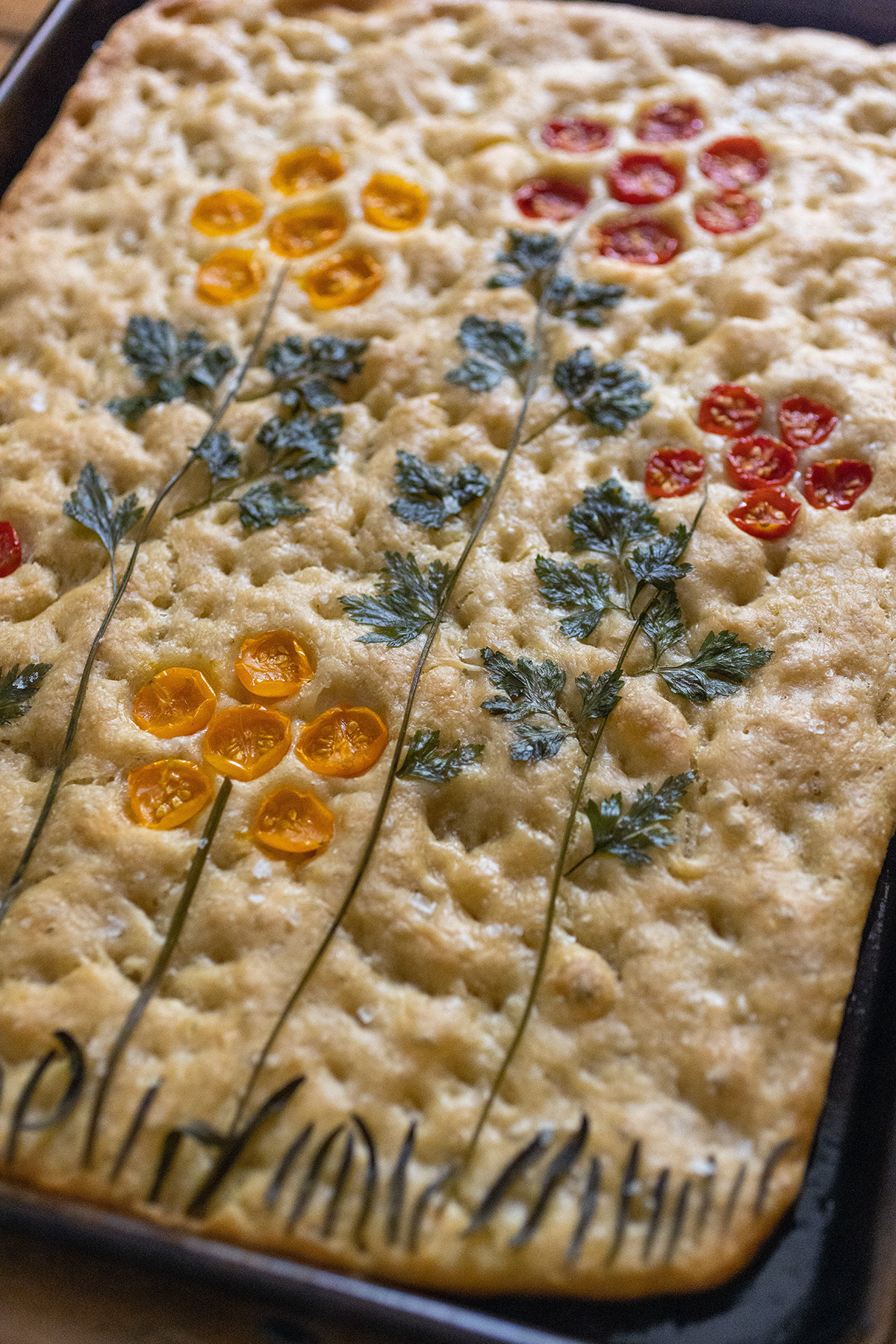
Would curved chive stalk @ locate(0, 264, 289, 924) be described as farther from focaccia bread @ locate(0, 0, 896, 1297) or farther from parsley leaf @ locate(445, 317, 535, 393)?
parsley leaf @ locate(445, 317, 535, 393)

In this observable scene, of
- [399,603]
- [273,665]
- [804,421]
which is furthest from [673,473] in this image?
[273,665]

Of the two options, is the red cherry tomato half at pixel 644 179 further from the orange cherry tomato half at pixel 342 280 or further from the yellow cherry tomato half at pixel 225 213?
the yellow cherry tomato half at pixel 225 213

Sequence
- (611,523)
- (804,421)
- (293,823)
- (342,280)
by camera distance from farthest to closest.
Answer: (342,280) < (804,421) < (611,523) < (293,823)

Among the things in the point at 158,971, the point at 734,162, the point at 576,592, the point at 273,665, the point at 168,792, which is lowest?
the point at 158,971

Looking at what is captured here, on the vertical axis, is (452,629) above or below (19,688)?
above

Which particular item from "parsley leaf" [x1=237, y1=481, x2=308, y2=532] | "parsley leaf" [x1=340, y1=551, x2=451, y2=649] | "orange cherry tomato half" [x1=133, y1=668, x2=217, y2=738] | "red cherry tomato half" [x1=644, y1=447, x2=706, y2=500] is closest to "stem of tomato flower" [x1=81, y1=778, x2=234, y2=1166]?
"orange cherry tomato half" [x1=133, y1=668, x2=217, y2=738]

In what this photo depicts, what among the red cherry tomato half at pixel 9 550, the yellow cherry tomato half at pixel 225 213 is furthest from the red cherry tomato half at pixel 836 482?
the red cherry tomato half at pixel 9 550

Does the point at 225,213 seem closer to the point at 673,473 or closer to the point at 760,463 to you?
the point at 673,473
